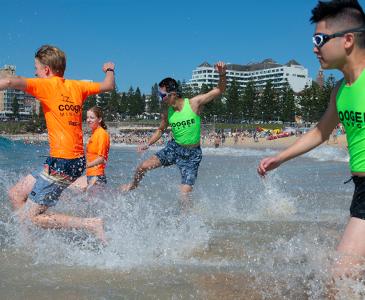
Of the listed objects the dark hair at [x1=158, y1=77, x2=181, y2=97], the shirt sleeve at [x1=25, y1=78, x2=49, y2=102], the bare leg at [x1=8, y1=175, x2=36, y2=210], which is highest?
the dark hair at [x1=158, y1=77, x2=181, y2=97]

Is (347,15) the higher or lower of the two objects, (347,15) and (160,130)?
the higher

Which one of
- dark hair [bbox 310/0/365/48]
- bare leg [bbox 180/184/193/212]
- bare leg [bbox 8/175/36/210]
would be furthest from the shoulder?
bare leg [bbox 180/184/193/212]

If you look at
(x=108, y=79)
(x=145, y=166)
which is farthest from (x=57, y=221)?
(x=145, y=166)

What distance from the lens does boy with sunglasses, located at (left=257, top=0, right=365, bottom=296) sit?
2902 millimetres

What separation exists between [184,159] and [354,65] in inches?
148

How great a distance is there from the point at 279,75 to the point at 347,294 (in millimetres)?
182405

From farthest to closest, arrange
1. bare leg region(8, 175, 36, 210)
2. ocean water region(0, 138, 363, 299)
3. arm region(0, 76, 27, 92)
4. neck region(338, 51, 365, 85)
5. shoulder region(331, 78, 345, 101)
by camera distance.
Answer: bare leg region(8, 175, 36, 210)
arm region(0, 76, 27, 92)
ocean water region(0, 138, 363, 299)
shoulder region(331, 78, 345, 101)
neck region(338, 51, 365, 85)

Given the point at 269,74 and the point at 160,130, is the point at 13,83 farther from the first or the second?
the point at 269,74

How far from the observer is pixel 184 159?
6652mm

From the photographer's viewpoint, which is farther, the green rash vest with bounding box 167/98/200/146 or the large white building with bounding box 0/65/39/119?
the large white building with bounding box 0/65/39/119

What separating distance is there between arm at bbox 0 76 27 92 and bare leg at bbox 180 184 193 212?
280cm

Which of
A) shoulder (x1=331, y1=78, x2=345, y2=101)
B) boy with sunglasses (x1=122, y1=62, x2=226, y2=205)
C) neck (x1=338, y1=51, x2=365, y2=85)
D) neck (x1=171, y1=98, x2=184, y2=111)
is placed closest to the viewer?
neck (x1=338, y1=51, x2=365, y2=85)

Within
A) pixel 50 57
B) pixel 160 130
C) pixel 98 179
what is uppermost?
pixel 50 57

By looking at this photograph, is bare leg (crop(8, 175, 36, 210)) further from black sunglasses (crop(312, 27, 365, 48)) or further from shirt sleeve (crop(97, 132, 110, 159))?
black sunglasses (crop(312, 27, 365, 48))
